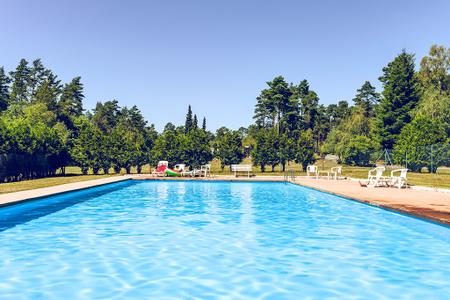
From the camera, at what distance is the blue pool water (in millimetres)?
5613

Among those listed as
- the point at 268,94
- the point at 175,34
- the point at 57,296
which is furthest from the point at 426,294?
the point at 268,94

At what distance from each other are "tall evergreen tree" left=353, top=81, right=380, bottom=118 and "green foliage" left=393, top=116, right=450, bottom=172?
116 feet

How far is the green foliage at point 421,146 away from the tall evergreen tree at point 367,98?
35.3 metres

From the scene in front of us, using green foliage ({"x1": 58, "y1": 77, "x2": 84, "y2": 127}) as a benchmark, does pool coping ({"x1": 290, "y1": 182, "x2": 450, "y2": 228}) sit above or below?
below

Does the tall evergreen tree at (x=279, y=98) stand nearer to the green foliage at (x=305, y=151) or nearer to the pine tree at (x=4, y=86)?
the green foliage at (x=305, y=151)

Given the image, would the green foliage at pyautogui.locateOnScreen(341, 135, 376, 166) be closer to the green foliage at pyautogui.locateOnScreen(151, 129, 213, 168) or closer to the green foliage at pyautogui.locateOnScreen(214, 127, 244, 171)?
the green foliage at pyautogui.locateOnScreen(214, 127, 244, 171)

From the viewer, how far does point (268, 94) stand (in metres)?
58.8

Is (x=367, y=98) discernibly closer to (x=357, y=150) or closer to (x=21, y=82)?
(x=357, y=150)

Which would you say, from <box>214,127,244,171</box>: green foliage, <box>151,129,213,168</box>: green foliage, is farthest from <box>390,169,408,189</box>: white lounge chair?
<box>214,127,244,171</box>: green foliage

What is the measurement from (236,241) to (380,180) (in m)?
11.7

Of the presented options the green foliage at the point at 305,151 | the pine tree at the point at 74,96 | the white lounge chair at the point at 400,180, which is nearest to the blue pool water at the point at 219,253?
the white lounge chair at the point at 400,180

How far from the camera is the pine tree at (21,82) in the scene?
80175 mm

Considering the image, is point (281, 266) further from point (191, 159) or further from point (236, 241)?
point (191, 159)

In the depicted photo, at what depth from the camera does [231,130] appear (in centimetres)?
3741
